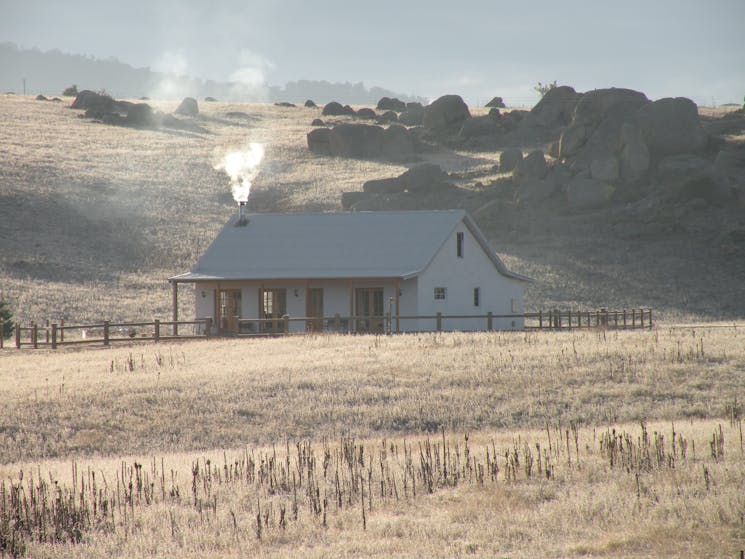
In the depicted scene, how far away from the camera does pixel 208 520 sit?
1205cm

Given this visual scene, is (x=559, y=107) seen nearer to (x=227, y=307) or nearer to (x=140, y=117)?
(x=140, y=117)

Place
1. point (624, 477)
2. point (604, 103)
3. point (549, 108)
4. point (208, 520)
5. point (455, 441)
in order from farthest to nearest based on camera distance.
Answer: point (549, 108)
point (604, 103)
point (455, 441)
point (624, 477)
point (208, 520)

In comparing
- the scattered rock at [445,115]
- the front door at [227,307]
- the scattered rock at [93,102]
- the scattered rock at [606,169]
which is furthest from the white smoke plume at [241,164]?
the front door at [227,307]

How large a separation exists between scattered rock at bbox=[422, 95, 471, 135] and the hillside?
5881mm

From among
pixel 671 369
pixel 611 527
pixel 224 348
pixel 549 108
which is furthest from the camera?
pixel 549 108

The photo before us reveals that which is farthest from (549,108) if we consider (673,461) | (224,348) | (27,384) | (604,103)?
(673,461)

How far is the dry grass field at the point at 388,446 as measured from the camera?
11234 millimetres

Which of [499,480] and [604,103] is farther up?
[604,103]

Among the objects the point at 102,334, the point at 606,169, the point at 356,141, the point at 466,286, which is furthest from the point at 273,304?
the point at 356,141

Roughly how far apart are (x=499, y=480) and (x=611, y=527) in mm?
2632

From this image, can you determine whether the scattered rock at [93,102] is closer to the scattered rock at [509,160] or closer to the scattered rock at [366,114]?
the scattered rock at [366,114]

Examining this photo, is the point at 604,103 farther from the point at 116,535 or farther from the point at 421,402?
the point at 116,535

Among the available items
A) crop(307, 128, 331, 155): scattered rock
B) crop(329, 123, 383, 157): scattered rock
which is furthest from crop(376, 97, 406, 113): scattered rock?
crop(329, 123, 383, 157): scattered rock

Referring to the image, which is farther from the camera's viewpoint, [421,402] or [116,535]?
[421,402]
